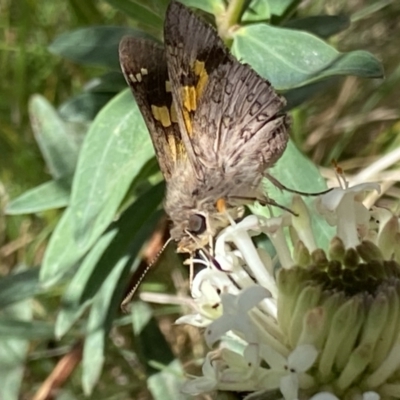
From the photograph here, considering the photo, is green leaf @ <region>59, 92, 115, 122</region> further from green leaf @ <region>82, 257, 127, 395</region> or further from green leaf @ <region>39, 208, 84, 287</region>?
green leaf @ <region>82, 257, 127, 395</region>

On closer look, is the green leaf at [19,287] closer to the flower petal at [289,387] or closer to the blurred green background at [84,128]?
the blurred green background at [84,128]

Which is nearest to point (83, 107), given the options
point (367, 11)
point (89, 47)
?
point (89, 47)

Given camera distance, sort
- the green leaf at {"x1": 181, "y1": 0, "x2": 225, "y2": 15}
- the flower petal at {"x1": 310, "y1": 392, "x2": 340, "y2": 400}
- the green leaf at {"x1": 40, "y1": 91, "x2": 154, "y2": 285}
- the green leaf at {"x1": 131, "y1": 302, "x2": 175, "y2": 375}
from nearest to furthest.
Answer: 1. the flower petal at {"x1": 310, "y1": 392, "x2": 340, "y2": 400}
2. the green leaf at {"x1": 40, "y1": 91, "x2": 154, "y2": 285}
3. the green leaf at {"x1": 181, "y1": 0, "x2": 225, "y2": 15}
4. the green leaf at {"x1": 131, "y1": 302, "x2": 175, "y2": 375}

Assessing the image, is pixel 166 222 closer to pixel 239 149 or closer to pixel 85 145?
pixel 85 145

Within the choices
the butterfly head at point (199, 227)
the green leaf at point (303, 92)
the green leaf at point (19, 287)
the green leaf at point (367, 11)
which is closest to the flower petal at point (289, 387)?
the butterfly head at point (199, 227)

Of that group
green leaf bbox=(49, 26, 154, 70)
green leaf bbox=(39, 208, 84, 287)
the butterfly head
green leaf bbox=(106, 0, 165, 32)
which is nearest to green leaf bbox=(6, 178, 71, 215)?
green leaf bbox=(39, 208, 84, 287)

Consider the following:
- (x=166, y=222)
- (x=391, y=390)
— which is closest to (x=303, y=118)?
(x=166, y=222)

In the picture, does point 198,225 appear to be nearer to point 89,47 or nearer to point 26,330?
point 89,47
